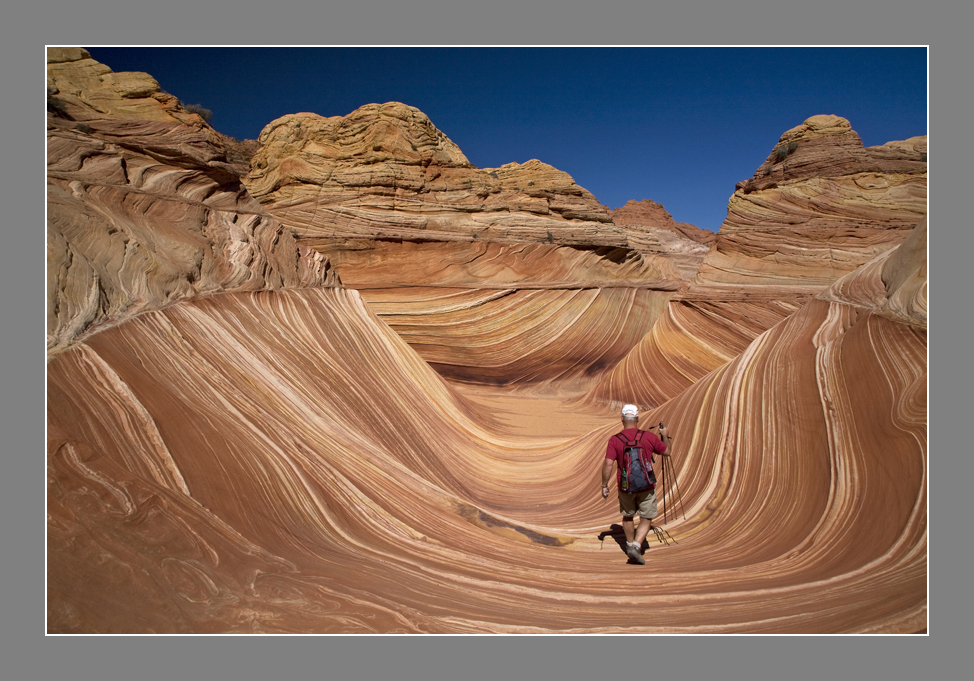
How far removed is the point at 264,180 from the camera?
39.1 ft

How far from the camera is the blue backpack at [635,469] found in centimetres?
352

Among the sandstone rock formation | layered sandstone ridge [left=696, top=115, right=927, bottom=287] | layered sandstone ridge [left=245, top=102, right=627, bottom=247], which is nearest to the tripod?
layered sandstone ridge [left=696, top=115, right=927, bottom=287]

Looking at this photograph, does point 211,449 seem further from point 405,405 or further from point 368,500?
point 405,405

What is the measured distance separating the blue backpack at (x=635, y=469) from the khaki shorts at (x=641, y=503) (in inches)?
3.0

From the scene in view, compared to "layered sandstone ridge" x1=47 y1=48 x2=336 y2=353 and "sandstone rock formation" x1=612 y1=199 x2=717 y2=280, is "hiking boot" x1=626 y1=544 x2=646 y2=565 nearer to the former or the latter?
"layered sandstone ridge" x1=47 y1=48 x2=336 y2=353

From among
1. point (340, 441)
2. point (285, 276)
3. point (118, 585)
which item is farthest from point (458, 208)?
point (118, 585)

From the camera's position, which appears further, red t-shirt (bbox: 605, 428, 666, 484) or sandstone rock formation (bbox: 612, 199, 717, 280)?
sandstone rock formation (bbox: 612, 199, 717, 280)

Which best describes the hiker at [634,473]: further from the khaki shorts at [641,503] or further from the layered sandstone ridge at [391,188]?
the layered sandstone ridge at [391,188]

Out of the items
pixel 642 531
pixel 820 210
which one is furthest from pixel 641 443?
pixel 820 210

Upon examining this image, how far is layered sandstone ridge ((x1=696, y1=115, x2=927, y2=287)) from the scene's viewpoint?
9781mm

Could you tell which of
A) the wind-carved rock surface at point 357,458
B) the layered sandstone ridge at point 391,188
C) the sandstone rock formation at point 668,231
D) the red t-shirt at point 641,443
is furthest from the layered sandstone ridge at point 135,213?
the sandstone rock formation at point 668,231

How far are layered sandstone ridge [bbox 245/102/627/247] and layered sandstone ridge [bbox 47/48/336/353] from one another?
13.4 ft

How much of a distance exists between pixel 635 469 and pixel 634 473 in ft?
0.09

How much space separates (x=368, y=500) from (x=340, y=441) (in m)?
0.78
